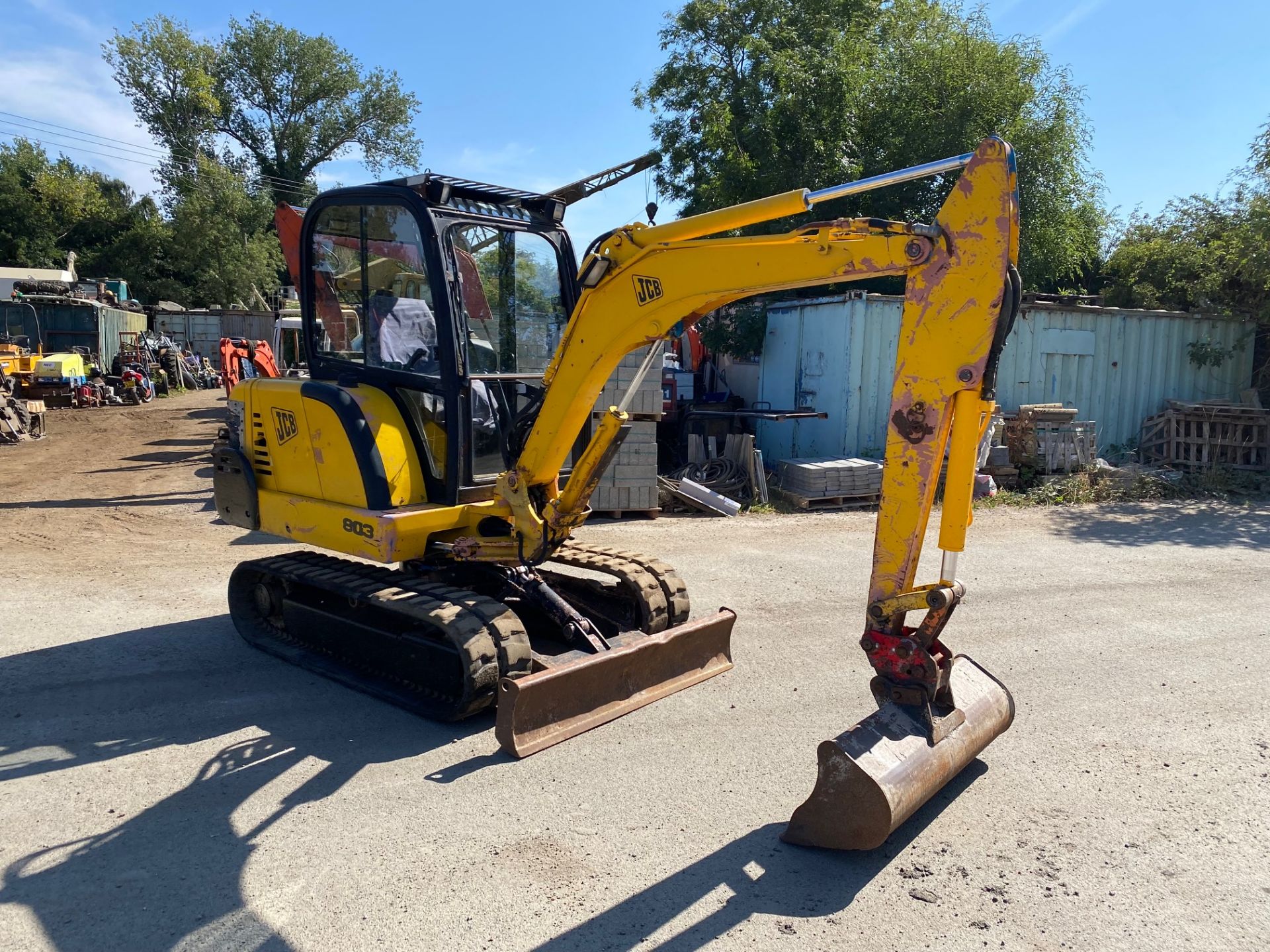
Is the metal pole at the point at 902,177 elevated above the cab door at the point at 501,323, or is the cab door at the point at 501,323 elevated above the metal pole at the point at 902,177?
the metal pole at the point at 902,177

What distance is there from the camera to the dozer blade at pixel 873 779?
137 inches

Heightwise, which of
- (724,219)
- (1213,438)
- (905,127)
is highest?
(905,127)

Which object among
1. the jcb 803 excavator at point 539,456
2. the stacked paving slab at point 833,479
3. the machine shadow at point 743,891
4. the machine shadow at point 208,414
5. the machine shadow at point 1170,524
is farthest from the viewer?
the machine shadow at point 208,414

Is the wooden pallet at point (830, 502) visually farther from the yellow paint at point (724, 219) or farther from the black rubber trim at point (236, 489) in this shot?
the yellow paint at point (724, 219)

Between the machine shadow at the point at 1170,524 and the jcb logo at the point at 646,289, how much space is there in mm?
7616

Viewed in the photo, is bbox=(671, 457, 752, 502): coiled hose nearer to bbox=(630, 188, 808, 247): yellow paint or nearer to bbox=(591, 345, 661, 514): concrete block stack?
bbox=(591, 345, 661, 514): concrete block stack

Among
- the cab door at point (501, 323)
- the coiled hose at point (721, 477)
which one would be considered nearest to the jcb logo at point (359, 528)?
→ the cab door at point (501, 323)

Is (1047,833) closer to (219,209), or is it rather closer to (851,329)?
(851,329)

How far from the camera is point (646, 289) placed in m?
4.54

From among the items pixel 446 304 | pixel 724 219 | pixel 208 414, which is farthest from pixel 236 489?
pixel 208 414

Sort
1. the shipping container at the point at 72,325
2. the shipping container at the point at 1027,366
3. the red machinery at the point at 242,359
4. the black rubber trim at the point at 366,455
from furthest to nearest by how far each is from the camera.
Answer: the shipping container at the point at 72,325 → the red machinery at the point at 242,359 → the shipping container at the point at 1027,366 → the black rubber trim at the point at 366,455

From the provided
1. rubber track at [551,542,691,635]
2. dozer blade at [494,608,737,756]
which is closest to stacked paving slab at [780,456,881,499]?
rubber track at [551,542,691,635]

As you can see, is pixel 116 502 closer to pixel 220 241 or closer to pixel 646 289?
pixel 646 289

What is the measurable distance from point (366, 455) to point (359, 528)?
1.39ft
